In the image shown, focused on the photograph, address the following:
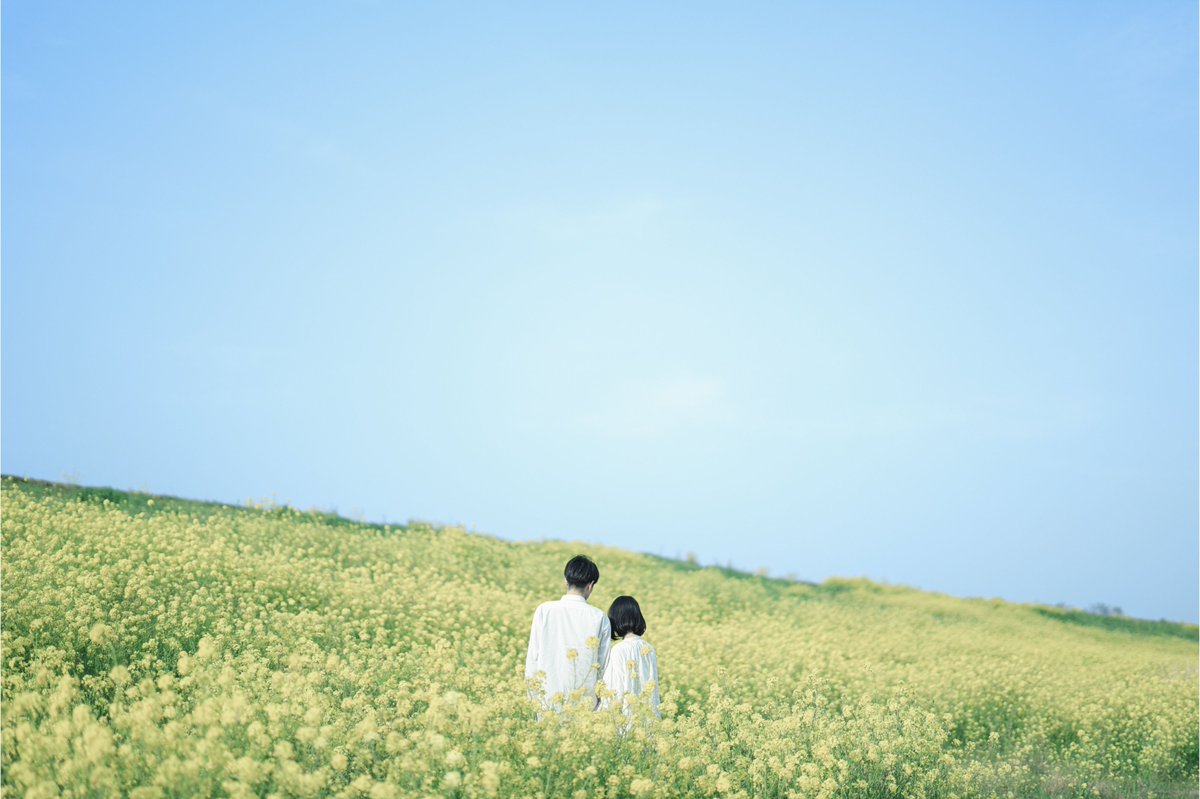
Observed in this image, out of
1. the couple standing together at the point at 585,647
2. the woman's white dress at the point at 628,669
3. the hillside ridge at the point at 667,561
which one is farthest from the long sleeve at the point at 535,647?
the hillside ridge at the point at 667,561

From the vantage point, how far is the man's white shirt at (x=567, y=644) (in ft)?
22.6

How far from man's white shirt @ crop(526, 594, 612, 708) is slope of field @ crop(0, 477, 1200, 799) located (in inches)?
19.7

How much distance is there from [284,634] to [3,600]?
287cm

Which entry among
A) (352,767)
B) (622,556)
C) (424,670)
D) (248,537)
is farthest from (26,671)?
(622,556)

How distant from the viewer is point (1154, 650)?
27141 millimetres

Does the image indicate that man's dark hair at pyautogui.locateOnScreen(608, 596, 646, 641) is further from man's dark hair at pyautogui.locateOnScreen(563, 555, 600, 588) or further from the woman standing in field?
man's dark hair at pyautogui.locateOnScreen(563, 555, 600, 588)

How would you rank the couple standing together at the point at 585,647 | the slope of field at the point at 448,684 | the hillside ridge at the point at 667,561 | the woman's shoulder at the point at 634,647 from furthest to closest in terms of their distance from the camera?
1. the hillside ridge at the point at 667,561
2. the woman's shoulder at the point at 634,647
3. the couple standing together at the point at 585,647
4. the slope of field at the point at 448,684

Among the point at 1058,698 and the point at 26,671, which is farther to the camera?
the point at 1058,698

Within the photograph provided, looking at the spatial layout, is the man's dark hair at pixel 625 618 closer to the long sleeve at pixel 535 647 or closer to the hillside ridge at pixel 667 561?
the long sleeve at pixel 535 647

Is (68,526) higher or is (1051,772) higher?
(68,526)

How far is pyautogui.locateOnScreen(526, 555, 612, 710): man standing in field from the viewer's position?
271 inches

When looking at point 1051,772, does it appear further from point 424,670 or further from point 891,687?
point 424,670

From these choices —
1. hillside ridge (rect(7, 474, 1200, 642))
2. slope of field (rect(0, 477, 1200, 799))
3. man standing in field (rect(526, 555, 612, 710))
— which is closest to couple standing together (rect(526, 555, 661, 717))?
man standing in field (rect(526, 555, 612, 710))

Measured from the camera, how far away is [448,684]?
788 centimetres
